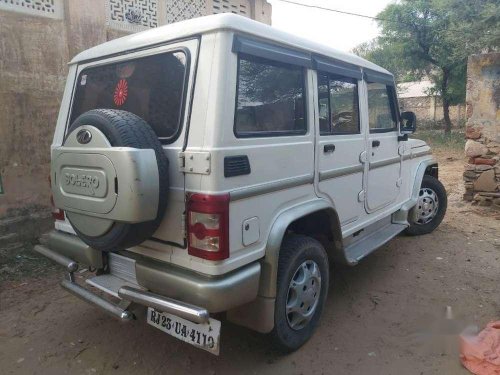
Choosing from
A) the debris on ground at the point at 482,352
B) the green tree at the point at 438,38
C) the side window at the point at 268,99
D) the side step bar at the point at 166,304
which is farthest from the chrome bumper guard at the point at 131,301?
the green tree at the point at 438,38

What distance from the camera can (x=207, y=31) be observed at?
220 centimetres

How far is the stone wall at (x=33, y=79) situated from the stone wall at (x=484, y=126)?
525cm

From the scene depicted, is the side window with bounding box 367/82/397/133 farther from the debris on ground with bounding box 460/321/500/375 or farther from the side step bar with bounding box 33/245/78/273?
the side step bar with bounding box 33/245/78/273

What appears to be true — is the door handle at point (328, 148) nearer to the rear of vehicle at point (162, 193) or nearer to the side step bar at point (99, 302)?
the rear of vehicle at point (162, 193)

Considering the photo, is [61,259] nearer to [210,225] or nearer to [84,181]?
[84,181]

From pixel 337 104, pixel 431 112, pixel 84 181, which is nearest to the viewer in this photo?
pixel 84 181

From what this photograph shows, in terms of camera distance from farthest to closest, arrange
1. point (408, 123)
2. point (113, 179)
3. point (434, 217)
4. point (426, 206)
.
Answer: point (434, 217)
point (426, 206)
point (408, 123)
point (113, 179)

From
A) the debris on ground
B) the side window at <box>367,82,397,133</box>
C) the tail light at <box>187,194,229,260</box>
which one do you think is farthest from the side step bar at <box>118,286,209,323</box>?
the side window at <box>367,82,397,133</box>

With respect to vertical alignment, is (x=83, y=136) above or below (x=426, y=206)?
above

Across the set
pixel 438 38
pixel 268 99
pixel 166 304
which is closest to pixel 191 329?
pixel 166 304

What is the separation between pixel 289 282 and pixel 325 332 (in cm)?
70

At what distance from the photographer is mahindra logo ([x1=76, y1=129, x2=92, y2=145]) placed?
224cm

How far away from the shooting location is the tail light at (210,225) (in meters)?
2.11

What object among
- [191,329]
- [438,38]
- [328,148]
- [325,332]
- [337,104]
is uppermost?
[438,38]
